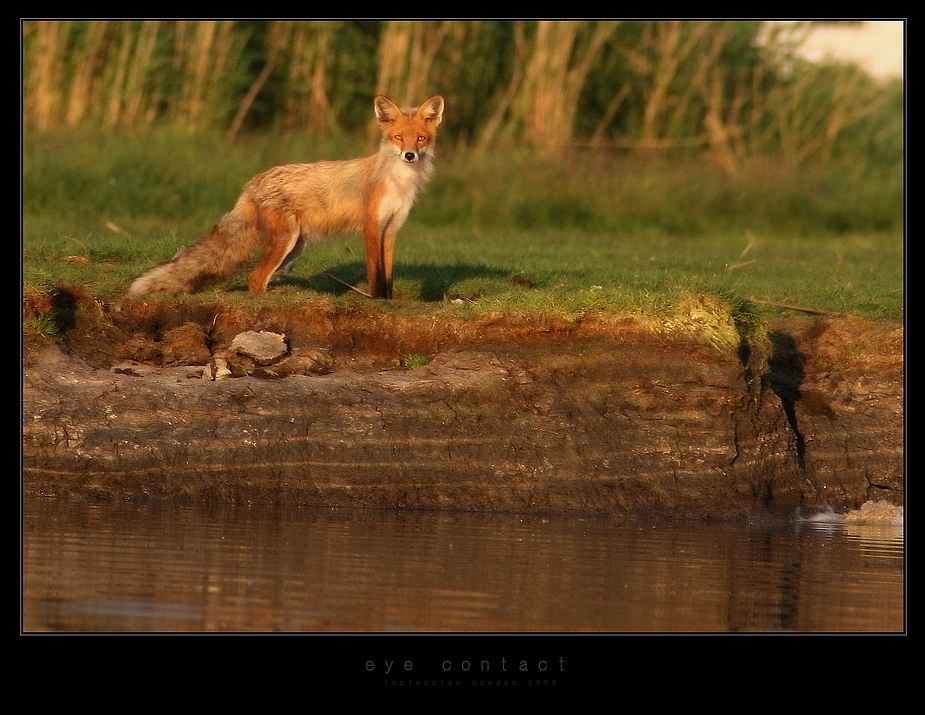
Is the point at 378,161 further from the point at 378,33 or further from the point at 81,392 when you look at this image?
the point at 378,33

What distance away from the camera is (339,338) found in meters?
9.11

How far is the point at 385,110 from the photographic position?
9.73m

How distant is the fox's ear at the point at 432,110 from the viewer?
31.8ft

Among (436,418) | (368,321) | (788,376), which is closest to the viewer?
(436,418)

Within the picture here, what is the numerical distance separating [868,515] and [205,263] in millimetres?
5021

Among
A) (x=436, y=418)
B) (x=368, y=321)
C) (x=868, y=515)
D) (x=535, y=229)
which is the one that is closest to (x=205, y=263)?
(x=368, y=321)

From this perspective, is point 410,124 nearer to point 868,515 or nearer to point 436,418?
point 436,418

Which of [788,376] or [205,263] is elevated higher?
[205,263]

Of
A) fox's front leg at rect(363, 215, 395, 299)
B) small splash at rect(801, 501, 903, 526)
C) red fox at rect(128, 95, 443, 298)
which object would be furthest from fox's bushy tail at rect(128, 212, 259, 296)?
small splash at rect(801, 501, 903, 526)

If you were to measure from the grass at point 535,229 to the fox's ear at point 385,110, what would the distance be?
1306 mm

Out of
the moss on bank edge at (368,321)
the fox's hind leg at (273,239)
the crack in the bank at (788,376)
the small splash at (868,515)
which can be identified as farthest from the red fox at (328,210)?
the small splash at (868,515)

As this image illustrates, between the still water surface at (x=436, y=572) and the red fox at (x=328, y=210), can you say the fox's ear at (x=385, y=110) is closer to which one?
the red fox at (x=328, y=210)

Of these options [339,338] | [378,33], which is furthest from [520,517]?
[378,33]

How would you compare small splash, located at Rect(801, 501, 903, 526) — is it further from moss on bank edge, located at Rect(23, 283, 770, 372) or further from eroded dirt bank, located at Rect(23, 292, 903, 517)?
moss on bank edge, located at Rect(23, 283, 770, 372)
